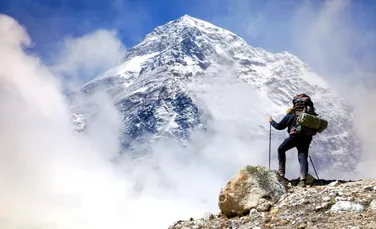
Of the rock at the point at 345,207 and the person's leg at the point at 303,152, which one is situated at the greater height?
the person's leg at the point at 303,152

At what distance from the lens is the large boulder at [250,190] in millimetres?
13023

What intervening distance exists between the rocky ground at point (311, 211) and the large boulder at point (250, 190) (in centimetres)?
6

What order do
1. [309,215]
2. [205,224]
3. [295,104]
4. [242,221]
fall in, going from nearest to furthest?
[309,215], [242,221], [205,224], [295,104]

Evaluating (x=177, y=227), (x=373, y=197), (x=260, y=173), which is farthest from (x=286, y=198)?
(x=177, y=227)

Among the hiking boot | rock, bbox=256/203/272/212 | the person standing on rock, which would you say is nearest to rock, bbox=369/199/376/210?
rock, bbox=256/203/272/212

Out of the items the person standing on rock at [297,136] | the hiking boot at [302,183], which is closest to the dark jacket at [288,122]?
the person standing on rock at [297,136]

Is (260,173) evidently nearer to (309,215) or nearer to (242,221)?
(242,221)

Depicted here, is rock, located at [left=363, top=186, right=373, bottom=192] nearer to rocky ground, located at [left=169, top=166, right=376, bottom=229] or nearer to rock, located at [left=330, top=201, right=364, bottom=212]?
rocky ground, located at [left=169, top=166, right=376, bottom=229]

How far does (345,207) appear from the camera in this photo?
10.9 metres

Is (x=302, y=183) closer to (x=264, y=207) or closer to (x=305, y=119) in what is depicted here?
(x=305, y=119)

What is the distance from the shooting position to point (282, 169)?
15.1m

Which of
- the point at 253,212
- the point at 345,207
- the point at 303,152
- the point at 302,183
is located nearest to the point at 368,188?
the point at 345,207

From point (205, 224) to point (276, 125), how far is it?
407cm

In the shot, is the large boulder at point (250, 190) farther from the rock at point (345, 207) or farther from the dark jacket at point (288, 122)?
the rock at point (345, 207)
